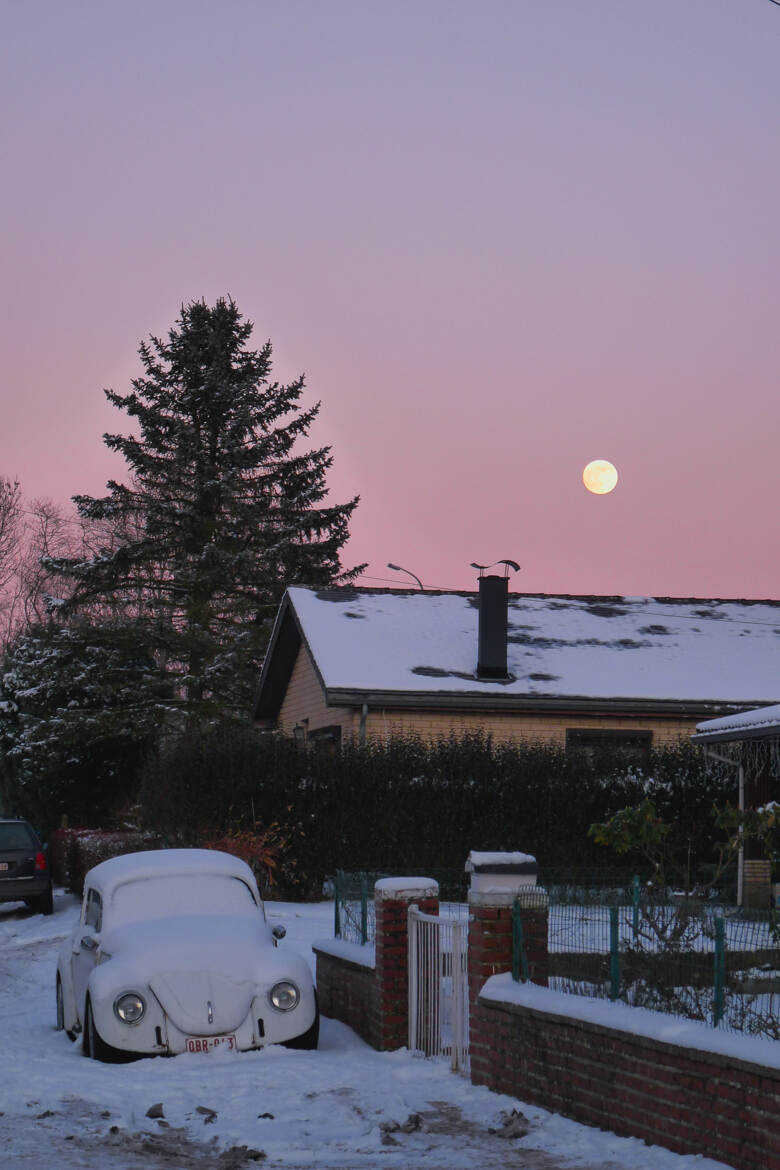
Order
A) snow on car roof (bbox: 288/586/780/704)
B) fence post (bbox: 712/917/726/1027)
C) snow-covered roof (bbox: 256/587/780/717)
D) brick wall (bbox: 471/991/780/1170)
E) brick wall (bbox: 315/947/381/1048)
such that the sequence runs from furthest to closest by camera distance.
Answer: snow on car roof (bbox: 288/586/780/704)
snow-covered roof (bbox: 256/587/780/717)
brick wall (bbox: 315/947/381/1048)
fence post (bbox: 712/917/726/1027)
brick wall (bbox: 471/991/780/1170)

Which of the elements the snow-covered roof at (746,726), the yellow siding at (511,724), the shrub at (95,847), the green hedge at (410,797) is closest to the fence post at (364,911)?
the shrub at (95,847)

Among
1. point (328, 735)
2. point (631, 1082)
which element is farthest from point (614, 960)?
point (328, 735)

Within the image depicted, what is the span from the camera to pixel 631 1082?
8336mm

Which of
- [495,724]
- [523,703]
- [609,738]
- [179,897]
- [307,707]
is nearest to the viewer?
[179,897]

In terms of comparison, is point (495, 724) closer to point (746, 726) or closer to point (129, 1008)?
point (746, 726)

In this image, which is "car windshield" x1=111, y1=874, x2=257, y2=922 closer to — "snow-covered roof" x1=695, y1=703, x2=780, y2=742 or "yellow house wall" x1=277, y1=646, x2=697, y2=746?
"snow-covered roof" x1=695, y1=703, x2=780, y2=742

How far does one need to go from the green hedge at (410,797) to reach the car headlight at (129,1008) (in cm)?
1171

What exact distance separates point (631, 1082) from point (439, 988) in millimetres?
2937

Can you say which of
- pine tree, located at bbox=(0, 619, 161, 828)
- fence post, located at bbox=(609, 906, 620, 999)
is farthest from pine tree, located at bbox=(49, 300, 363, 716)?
fence post, located at bbox=(609, 906, 620, 999)

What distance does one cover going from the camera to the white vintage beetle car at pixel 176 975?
420 inches

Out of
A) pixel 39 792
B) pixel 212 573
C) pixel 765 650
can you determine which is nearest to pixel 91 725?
pixel 39 792

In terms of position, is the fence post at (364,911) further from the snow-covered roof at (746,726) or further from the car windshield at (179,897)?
the snow-covered roof at (746,726)

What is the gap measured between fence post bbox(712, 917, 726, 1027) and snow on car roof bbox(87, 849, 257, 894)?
5.69 meters

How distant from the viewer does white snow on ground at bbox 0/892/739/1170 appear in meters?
8.08
